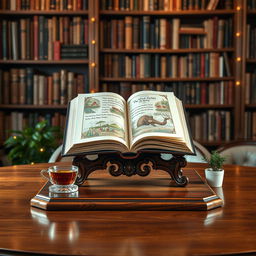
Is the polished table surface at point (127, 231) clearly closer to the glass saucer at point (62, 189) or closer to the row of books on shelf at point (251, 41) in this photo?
the glass saucer at point (62, 189)

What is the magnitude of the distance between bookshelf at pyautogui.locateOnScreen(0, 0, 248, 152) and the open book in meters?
2.21

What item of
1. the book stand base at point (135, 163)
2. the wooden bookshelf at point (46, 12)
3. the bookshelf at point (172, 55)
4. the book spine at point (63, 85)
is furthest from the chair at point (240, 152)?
the wooden bookshelf at point (46, 12)

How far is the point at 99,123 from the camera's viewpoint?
119 cm

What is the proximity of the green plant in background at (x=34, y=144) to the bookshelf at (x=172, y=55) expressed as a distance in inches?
13.0

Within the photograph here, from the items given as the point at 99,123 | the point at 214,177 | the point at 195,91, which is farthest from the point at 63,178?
the point at 195,91

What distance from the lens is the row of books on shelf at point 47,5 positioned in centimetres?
349

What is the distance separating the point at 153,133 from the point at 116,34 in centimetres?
253

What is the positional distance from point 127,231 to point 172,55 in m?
2.91

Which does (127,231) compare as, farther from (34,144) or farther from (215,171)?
(34,144)

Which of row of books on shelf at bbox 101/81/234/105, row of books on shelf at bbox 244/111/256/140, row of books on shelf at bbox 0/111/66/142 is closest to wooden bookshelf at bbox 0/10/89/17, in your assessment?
row of books on shelf at bbox 101/81/234/105

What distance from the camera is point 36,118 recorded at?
3648 millimetres

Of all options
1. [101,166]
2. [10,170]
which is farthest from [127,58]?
[101,166]

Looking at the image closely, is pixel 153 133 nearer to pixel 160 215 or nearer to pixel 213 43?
pixel 160 215

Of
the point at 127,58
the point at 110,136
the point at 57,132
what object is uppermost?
the point at 127,58
